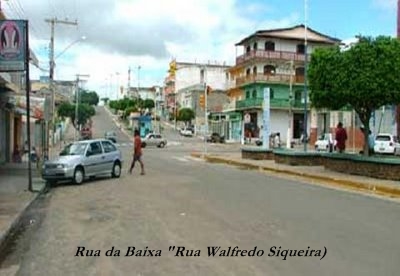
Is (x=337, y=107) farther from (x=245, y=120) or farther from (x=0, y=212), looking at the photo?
(x=245, y=120)

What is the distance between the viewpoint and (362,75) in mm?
25344

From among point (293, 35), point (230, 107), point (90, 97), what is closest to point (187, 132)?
point (230, 107)

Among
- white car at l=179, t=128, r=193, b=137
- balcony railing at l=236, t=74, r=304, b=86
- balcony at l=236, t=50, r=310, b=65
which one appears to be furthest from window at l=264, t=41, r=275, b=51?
white car at l=179, t=128, r=193, b=137

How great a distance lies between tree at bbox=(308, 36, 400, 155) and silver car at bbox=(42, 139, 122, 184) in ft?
29.6

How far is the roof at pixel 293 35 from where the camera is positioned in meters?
90.1

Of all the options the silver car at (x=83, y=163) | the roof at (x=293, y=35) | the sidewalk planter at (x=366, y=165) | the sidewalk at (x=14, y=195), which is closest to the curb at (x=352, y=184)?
the sidewalk planter at (x=366, y=165)

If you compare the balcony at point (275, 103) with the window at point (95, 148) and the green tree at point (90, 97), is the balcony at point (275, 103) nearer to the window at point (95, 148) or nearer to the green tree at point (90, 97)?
the window at point (95, 148)

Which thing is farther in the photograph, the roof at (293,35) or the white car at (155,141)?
the roof at (293,35)

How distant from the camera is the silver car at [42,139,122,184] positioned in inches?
983

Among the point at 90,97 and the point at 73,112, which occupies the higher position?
the point at 90,97

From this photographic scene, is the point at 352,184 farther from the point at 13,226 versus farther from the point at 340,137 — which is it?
the point at 13,226

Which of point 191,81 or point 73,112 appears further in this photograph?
point 191,81

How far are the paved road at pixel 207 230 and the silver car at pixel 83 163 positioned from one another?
10.0ft

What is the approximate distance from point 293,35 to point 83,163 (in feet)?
231
